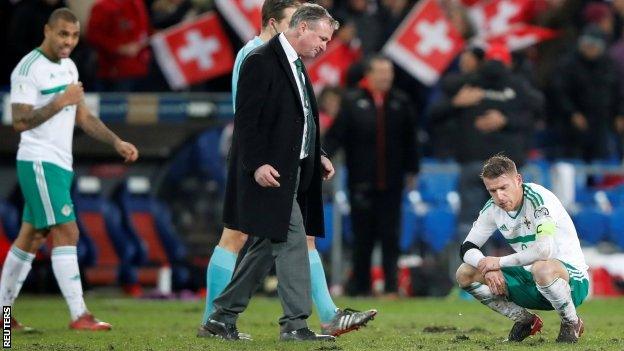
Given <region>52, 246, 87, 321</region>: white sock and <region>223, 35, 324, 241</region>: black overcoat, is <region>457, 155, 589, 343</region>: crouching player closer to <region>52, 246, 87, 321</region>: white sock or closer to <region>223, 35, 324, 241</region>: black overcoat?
<region>223, 35, 324, 241</region>: black overcoat

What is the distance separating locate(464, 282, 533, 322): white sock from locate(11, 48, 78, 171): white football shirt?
3.23 meters

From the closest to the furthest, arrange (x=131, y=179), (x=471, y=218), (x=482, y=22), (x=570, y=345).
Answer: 1. (x=570, y=345)
2. (x=471, y=218)
3. (x=131, y=179)
4. (x=482, y=22)

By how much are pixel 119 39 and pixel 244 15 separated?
1.44 m

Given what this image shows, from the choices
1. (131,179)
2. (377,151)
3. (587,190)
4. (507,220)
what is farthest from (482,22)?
(507,220)

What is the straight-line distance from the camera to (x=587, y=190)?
56.6 ft

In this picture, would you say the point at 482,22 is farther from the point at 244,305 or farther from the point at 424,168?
the point at 244,305

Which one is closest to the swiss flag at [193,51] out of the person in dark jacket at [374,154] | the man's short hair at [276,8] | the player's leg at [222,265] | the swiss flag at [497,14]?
the person in dark jacket at [374,154]

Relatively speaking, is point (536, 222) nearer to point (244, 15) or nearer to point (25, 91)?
point (25, 91)

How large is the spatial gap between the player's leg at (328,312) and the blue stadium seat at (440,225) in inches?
262

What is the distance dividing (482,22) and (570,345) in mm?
10102

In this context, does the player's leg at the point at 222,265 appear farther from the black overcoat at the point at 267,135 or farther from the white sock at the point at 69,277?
the white sock at the point at 69,277

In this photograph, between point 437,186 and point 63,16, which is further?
point 437,186

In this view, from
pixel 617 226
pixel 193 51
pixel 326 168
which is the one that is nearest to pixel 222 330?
pixel 326 168

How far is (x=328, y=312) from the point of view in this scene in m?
9.46
